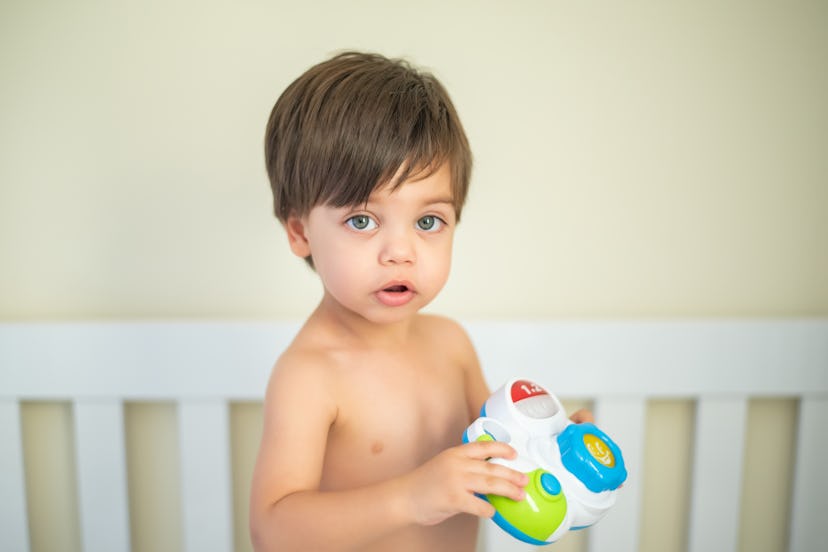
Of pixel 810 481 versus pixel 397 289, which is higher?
pixel 397 289

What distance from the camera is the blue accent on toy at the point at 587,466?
50 cm

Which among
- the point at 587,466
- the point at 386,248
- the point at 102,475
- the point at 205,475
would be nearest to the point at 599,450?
the point at 587,466

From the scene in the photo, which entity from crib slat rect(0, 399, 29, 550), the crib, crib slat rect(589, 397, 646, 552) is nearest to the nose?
the crib

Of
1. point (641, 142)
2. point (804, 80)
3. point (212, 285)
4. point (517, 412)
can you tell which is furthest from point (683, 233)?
point (212, 285)

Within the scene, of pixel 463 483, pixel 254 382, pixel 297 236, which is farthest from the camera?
pixel 254 382

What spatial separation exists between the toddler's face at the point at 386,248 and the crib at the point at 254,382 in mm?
379

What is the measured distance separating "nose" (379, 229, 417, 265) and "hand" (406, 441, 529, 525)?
6.0 inches

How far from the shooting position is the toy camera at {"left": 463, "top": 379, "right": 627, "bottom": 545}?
19.3 inches

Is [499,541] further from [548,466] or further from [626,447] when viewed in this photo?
[548,466]

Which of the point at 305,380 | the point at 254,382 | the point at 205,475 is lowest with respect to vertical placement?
the point at 205,475

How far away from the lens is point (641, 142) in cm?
A: 97

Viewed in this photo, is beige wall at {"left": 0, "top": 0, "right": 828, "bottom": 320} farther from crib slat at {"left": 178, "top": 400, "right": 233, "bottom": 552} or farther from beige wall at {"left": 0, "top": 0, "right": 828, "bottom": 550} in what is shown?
crib slat at {"left": 178, "top": 400, "right": 233, "bottom": 552}

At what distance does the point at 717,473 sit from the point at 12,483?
102 cm

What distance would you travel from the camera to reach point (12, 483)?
3.07 ft
